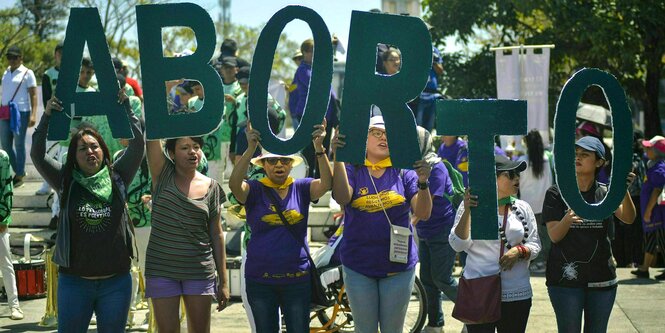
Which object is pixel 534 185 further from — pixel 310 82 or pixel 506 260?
pixel 310 82

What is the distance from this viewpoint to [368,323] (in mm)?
6887

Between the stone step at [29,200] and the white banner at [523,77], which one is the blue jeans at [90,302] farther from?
the white banner at [523,77]

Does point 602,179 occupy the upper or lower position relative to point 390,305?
upper

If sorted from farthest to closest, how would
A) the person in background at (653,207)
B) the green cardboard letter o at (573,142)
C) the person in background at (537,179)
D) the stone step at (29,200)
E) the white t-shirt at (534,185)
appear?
the stone step at (29,200) → the white t-shirt at (534,185) → the person in background at (537,179) → the person in background at (653,207) → the green cardboard letter o at (573,142)

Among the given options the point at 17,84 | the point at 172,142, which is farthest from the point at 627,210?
the point at 17,84

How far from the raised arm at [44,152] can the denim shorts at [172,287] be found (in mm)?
853

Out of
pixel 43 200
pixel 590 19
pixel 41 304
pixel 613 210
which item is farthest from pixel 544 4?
pixel 613 210

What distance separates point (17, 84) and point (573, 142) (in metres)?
9.46

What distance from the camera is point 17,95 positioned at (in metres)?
14.1

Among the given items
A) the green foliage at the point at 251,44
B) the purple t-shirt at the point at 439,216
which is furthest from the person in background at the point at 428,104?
the green foliage at the point at 251,44

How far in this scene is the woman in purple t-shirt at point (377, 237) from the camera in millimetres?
6852

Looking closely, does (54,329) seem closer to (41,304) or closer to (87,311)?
(41,304)

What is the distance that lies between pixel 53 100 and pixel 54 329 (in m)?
3.47

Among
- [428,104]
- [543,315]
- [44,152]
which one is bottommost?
[543,315]
